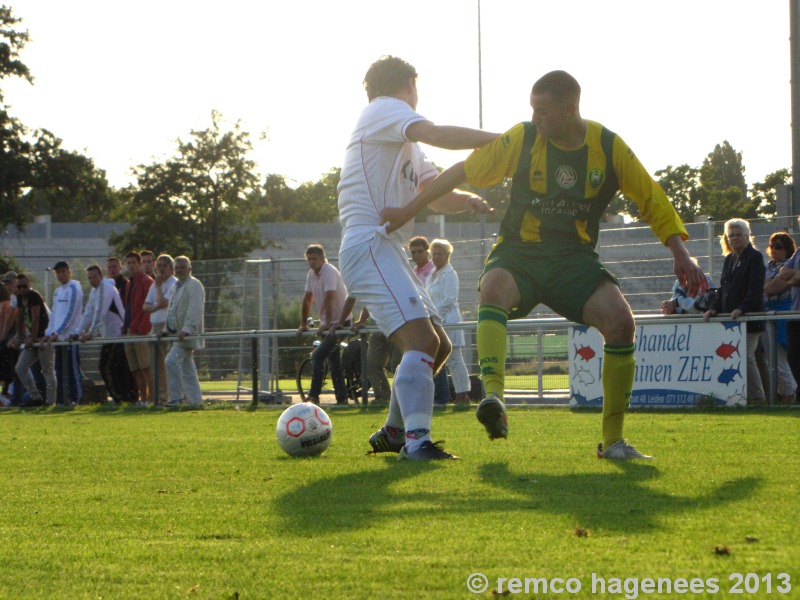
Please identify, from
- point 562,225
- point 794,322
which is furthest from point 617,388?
point 794,322

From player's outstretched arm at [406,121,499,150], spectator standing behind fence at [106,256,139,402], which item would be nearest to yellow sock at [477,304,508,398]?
player's outstretched arm at [406,121,499,150]

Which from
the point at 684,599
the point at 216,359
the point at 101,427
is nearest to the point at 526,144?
the point at 684,599

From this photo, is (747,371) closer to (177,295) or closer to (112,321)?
(177,295)

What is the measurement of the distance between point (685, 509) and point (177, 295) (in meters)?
13.1

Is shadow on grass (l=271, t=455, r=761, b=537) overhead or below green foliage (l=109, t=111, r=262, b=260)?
below

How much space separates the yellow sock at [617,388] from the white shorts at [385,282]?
1094 mm

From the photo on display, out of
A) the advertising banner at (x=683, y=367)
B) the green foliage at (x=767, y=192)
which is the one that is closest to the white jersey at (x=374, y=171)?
the advertising banner at (x=683, y=367)

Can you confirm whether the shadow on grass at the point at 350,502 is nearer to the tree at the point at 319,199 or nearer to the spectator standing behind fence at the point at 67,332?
the spectator standing behind fence at the point at 67,332

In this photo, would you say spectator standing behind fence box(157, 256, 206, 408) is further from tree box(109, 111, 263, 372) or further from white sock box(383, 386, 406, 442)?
tree box(109, 111, 263, 372)

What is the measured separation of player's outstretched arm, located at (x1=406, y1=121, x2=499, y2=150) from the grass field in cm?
174

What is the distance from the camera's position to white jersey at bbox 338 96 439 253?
667 centimetres

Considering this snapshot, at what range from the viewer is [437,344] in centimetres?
675

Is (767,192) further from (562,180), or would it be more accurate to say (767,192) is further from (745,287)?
(562,180)

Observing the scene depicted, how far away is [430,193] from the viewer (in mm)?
6508
